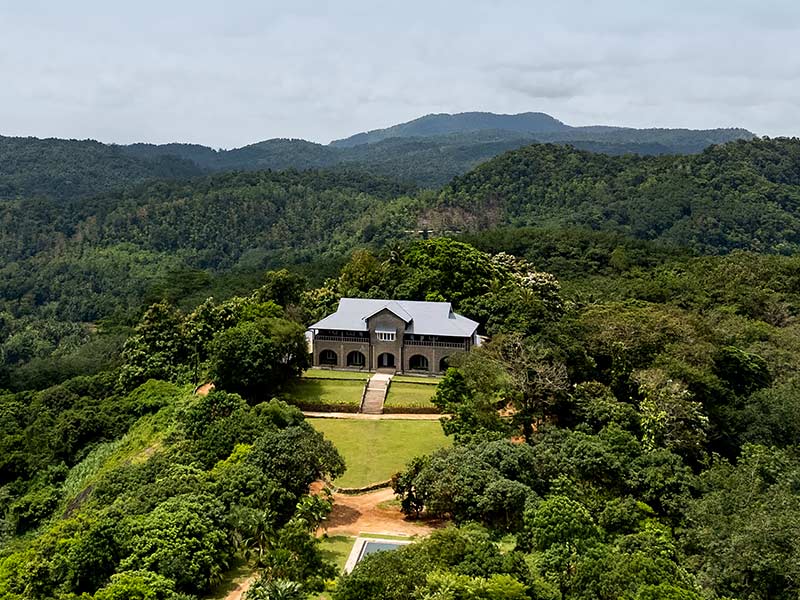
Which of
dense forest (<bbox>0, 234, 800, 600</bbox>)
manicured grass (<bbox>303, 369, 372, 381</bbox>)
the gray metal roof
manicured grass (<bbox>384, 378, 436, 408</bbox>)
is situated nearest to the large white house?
the gray metal roof

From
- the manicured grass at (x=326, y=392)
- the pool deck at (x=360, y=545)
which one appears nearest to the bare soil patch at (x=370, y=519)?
the pool deck at (x=360, y=545)

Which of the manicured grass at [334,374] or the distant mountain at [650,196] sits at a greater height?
the distant mountain at [650,196]

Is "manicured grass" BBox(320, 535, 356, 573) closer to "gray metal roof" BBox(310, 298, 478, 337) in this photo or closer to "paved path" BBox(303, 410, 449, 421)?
"paved path" BBox(303, 410, 449, 421)

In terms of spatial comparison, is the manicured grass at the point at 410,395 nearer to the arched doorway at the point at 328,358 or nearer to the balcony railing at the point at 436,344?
the balcony railing at the point at 436,344

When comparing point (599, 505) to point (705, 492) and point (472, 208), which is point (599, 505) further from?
point (472, 208)

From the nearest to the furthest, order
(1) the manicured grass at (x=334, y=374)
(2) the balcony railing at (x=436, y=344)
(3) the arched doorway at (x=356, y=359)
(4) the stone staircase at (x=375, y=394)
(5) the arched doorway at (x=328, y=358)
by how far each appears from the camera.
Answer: (4) the stone staircase at (x=375, y=394) → (2) the balcony railing at (x=436, y=344) → (1) the manicured grass at (x=334, y=374) → (3) the arched doorway at (x=356, y=359) → (5) the arched doorway at (x=328, y=358)

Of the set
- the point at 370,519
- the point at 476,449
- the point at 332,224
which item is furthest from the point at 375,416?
the point at 332,224

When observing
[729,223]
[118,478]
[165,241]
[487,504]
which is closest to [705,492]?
[487,504]

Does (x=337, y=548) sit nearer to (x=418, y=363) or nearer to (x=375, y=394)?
(x=375, y=394)
